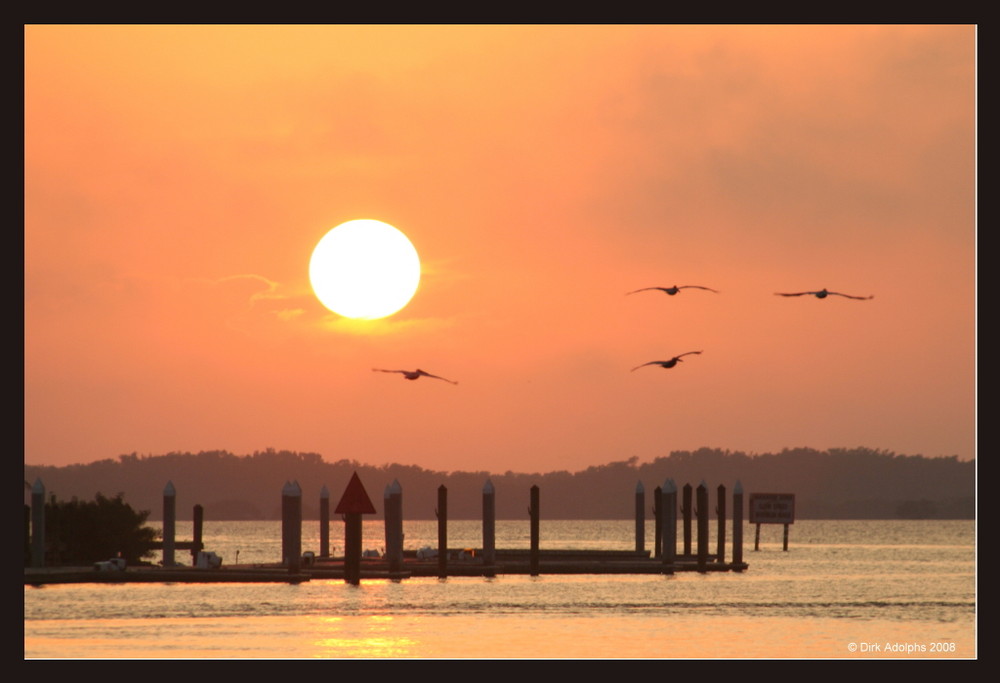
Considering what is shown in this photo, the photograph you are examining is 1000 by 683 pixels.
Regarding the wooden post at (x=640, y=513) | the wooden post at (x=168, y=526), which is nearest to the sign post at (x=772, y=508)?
the wooden post at (x=640, y=513)

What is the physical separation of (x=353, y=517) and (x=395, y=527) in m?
4.62

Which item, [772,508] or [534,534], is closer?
[534,534]

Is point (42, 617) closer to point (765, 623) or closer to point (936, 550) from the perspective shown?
point (765, 623)

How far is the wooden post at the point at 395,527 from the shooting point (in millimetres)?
69438

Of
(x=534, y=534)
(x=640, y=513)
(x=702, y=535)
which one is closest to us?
(x=534, y=534)

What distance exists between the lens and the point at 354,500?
6694cm

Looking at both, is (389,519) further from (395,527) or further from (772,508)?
(772,508)

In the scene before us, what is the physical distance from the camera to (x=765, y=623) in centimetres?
5719

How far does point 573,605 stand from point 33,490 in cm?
2110

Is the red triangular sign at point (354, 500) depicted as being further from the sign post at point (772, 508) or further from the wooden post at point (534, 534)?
Answer: the sign post at point (772, 508)

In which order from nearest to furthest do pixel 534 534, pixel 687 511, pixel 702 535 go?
pixel 534 534
pixel 702 535
pixel 687 511

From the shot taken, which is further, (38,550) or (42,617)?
(38,550)

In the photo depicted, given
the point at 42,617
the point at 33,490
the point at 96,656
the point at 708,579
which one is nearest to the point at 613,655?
the point at 96,656

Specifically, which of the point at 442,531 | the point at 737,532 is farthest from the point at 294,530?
the point at 737,532
